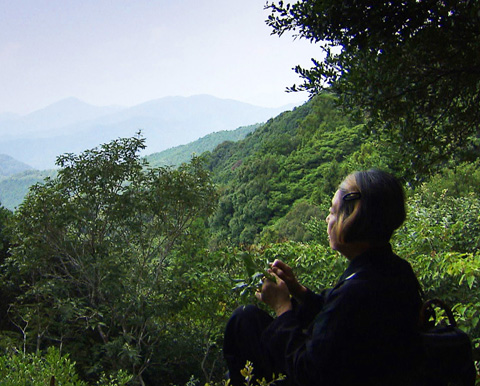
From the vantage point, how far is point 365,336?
1.20 m

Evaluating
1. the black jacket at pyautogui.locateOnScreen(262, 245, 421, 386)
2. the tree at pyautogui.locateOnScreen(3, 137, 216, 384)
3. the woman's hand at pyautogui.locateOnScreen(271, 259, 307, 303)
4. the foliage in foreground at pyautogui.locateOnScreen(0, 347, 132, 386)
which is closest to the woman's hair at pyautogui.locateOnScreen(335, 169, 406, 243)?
the black jacket at pyautogui.locateOnScreen(262, 245, 421, 386)

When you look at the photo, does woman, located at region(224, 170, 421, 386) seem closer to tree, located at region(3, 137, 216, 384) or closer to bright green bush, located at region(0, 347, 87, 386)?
bright green bush, located at region(0, 347, 87, 386)

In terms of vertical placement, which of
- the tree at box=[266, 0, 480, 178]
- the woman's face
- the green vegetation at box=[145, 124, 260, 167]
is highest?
the green vegetation at box=[145, 124, 260, 167]

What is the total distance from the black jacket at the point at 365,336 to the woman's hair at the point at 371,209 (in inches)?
4.3

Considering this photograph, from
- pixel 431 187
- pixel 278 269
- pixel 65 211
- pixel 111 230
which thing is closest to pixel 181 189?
pixel 111 230

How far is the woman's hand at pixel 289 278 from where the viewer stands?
1.52 metres

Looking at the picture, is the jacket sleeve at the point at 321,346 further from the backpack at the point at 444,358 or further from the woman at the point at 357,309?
the backpack at the point at 444,358

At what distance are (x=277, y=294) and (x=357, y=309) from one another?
0.36 metres

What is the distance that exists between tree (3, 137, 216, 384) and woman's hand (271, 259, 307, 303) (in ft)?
19.9

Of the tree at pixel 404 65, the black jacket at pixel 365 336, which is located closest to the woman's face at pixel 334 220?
the black jacket at pixel 365 336

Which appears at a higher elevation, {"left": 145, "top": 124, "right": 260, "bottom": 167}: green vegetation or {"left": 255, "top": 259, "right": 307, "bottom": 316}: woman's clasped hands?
{"left": 145, "top": 124, "right": 260, "bottom": 167}: green vegetation

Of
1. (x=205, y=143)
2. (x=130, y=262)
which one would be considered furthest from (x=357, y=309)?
(x=205, y=143)

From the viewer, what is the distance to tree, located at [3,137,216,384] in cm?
731

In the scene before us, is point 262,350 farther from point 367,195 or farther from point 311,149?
point 311,149
